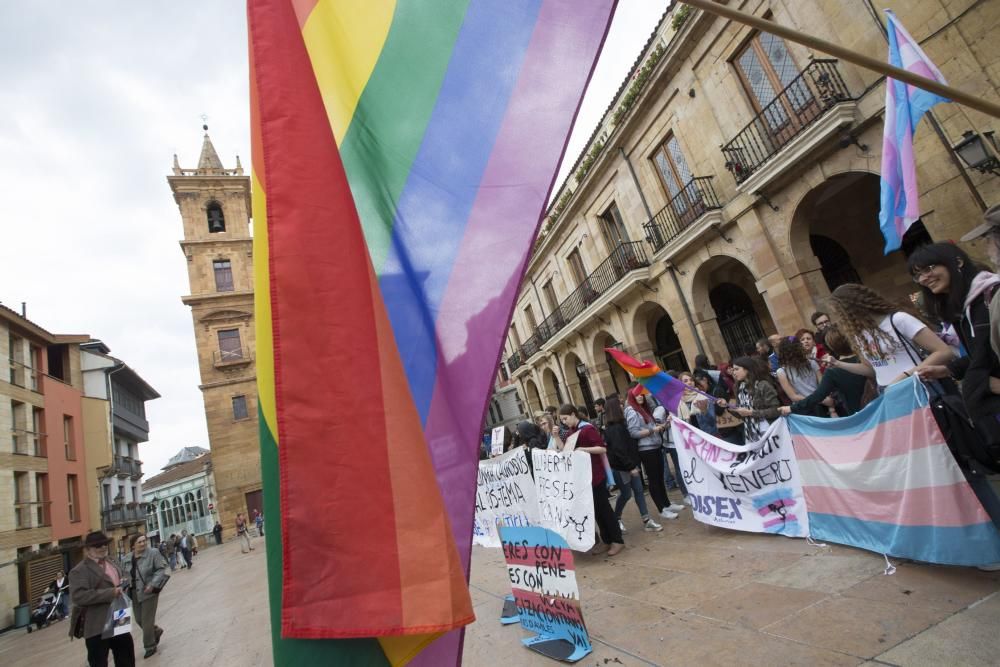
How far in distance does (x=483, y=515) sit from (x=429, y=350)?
19.3 ft

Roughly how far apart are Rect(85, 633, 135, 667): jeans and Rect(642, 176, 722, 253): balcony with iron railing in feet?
40.2

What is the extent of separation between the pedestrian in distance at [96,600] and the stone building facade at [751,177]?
11354mm

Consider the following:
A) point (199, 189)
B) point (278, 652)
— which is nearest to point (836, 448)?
point (278, 652)

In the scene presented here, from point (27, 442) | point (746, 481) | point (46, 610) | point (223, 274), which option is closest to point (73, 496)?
point (27, 442)

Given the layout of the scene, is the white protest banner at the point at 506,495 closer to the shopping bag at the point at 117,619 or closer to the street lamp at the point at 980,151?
the shopping bag at the point at 117,619

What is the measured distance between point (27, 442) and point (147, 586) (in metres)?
18.9

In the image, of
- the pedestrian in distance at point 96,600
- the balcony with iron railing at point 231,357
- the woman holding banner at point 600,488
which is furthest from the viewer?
the balcony with iron railing at point 231,357

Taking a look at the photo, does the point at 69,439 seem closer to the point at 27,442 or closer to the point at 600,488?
the point at 27,442

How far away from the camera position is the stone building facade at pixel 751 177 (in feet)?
23.7

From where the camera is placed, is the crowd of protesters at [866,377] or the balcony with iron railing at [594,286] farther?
the balcony with iron railing at [594,286]

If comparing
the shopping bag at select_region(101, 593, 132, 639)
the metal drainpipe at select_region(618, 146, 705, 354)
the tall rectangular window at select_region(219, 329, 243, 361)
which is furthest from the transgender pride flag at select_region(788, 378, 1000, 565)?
the tall rectangular window at select_region(219, 329, 243, 361)

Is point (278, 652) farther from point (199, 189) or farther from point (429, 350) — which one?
point (199, 189)

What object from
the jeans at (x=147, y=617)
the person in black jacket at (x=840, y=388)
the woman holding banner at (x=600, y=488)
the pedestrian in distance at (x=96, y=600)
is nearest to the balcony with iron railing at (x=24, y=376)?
the jeans at (x=147, y=617)

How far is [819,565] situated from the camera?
11.6 ft
